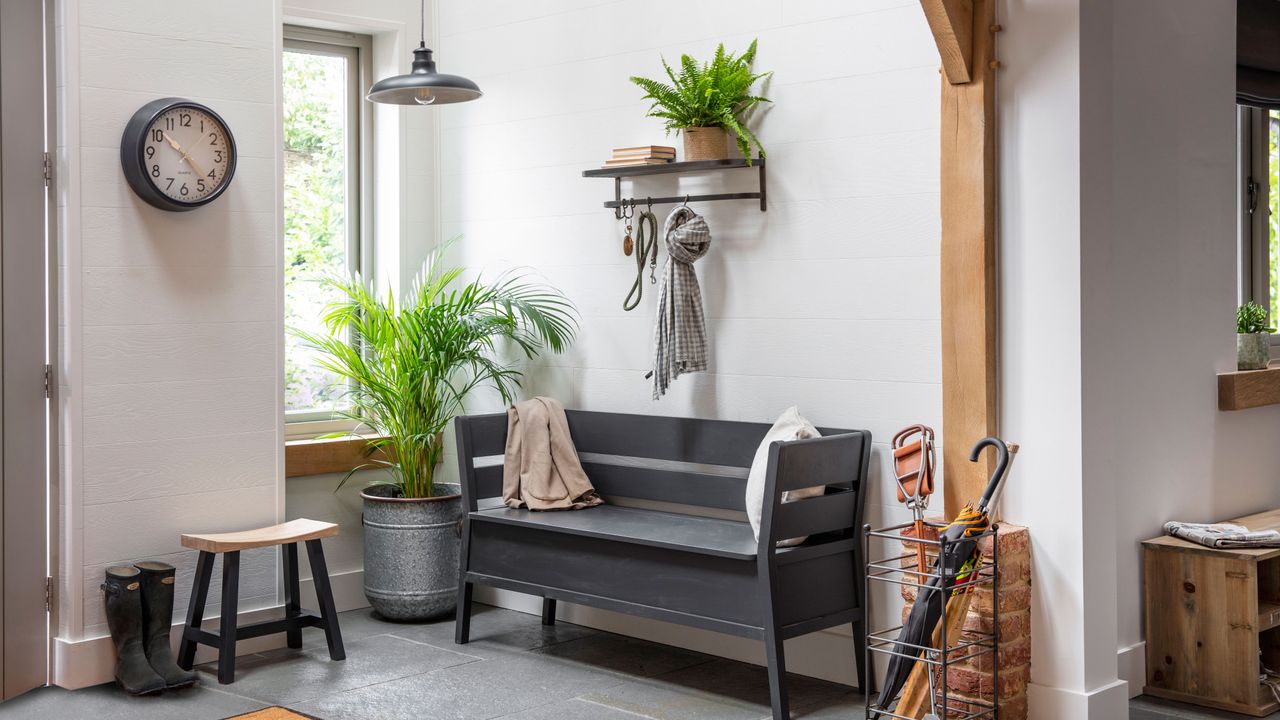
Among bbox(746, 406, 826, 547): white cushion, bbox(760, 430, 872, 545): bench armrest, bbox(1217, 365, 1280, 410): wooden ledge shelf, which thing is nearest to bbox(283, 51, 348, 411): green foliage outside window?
bbox(746, 406, 826, 547): white cushion

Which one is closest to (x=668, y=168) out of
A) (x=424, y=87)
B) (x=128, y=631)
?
(x=424, y=87)

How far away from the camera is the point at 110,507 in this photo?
4004mm

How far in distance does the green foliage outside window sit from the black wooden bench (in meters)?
0.90

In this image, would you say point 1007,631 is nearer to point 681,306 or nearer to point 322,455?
point 681,306

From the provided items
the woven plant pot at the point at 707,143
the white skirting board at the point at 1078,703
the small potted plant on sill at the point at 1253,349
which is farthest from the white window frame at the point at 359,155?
the small potted plant on sill at the point at 1253,349

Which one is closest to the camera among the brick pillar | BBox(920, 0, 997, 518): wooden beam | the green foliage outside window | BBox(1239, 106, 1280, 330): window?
the brick pillar

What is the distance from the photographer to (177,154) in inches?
161

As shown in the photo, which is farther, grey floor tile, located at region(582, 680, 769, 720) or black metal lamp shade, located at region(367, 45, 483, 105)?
black metal lamp shade, located at region(367, 45, 483, 105)

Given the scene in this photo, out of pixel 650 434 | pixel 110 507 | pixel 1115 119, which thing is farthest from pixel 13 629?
pixel 1115 119

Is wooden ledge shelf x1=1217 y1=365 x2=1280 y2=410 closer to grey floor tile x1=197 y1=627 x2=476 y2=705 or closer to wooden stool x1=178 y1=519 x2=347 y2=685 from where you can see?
grey floor tile x1=197 y1=627 x2=476 y2=705

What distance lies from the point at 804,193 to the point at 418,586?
81.6 inches

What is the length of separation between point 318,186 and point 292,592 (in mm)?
1729

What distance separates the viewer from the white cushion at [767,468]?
3.70 meters

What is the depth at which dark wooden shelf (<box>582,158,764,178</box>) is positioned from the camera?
4.10m
